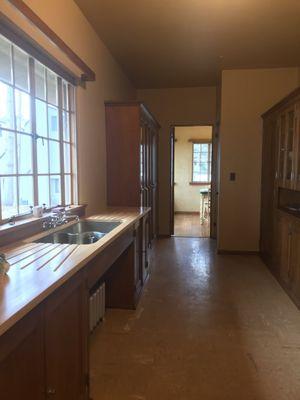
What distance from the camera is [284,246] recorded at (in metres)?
3.33

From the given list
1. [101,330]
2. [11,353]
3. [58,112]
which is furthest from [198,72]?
[11,353]

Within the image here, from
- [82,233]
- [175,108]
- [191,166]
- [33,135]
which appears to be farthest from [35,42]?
[191,166]

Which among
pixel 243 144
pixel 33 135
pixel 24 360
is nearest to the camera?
pixel 24 360

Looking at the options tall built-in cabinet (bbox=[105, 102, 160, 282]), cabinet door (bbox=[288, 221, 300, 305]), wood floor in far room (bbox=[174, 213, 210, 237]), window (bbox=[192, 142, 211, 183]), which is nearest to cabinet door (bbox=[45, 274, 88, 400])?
tall built-in cabinet (bbox=[105, 102, 160, 282])

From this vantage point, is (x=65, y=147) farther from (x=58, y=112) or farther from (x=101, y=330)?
(x=101, y=330)

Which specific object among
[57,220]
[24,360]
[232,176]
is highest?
[232,176]

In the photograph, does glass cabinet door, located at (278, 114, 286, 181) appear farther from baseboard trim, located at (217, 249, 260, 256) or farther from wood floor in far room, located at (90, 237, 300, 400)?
baseboard trim, located at (217, 249, 260, 256)

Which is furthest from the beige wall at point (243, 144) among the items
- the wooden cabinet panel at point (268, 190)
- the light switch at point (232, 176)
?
the wooden cabinet panel at point (268, 190)

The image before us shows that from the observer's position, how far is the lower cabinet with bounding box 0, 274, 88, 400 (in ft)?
3.09

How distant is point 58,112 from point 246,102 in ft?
9.65

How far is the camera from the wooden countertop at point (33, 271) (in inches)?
37.4

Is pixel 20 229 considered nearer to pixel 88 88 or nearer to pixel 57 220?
pixel 57 220

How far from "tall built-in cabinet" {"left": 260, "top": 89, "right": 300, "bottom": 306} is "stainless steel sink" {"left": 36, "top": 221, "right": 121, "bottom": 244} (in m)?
1.78

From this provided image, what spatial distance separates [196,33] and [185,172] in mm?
5624
